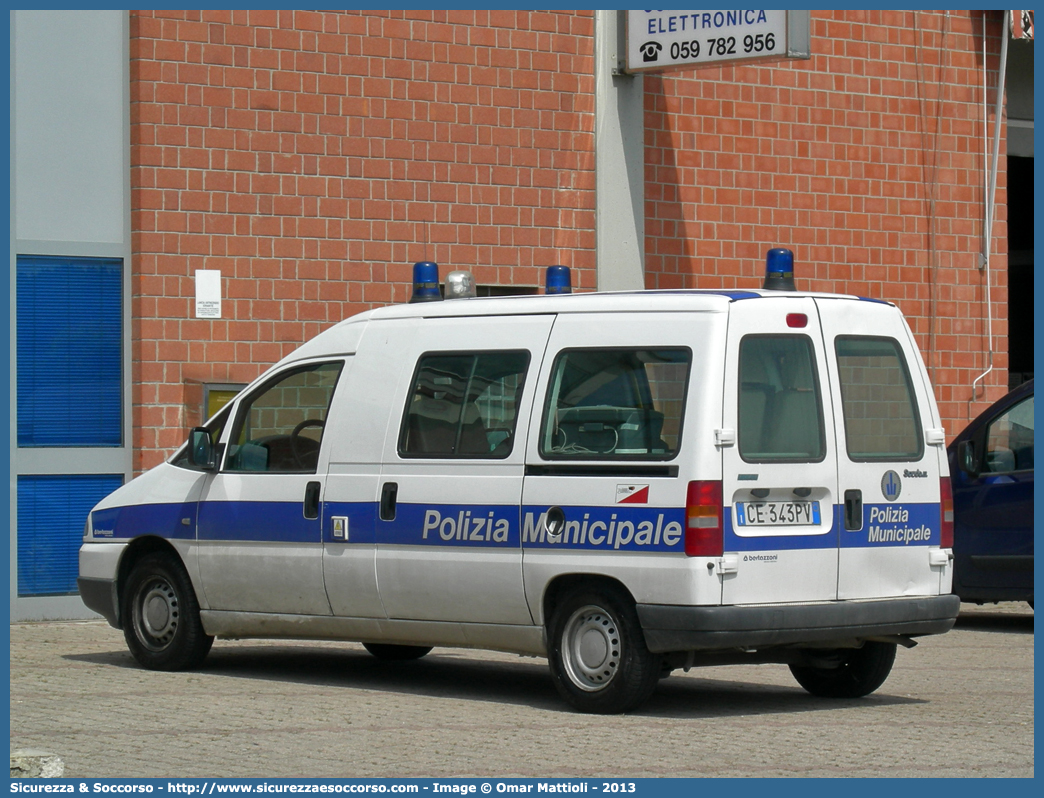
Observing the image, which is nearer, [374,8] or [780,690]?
[780,690]

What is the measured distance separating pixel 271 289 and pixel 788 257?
253 inches

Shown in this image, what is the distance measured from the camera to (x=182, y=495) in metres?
10.4

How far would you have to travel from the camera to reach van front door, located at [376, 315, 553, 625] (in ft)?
29.3

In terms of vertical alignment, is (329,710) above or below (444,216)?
below

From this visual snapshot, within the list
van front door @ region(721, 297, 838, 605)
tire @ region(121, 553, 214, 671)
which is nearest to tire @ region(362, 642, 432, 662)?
tire @ region(121, 553, 214, 671)

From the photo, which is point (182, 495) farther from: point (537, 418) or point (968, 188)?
point (968, 188)

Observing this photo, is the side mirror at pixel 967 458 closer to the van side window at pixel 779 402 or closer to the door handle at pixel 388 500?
the van side window at pixel 779 402

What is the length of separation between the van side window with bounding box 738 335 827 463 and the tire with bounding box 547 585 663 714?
3.39 feet

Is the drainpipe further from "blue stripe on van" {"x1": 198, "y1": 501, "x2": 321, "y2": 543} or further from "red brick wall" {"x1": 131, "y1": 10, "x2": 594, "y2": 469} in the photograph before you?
"blue stripe on van" {"x1": 198, "y1": 501, "x2": 321, "y2": 543}

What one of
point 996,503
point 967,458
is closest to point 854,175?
point 967,458

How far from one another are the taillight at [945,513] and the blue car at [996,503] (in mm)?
4001

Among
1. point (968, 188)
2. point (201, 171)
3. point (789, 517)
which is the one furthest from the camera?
point (968, 188)

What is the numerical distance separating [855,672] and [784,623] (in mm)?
1286
